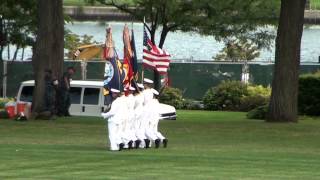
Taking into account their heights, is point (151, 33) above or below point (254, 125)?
above

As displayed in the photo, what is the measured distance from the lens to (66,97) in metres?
32.9

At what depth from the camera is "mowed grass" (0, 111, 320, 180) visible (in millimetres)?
15188

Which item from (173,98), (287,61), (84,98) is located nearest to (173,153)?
(287,61)

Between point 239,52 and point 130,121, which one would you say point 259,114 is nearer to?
point 130,121

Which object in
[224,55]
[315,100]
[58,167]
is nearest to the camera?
[58,167]

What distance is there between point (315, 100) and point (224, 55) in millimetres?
24851

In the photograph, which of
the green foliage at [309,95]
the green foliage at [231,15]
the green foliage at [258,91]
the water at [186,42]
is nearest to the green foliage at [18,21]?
the green foliage at [231,15]

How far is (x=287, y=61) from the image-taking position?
30594 mm

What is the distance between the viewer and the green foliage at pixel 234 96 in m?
41.6

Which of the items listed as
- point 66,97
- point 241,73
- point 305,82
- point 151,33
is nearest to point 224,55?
point 241,73

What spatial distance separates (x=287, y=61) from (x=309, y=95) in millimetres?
5633

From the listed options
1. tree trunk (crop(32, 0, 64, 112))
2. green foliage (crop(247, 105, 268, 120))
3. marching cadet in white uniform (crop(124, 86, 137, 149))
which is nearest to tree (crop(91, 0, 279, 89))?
green foliage (crop(247, 105, 268, 120))

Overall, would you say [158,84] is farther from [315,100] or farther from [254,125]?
[254,125]

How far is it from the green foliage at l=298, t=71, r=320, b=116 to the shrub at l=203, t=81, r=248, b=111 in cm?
637
